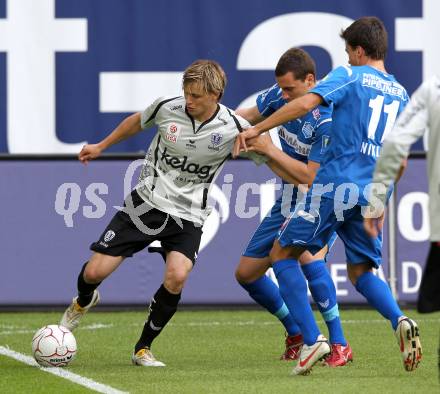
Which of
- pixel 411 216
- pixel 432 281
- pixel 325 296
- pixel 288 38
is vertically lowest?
pixel 325 296

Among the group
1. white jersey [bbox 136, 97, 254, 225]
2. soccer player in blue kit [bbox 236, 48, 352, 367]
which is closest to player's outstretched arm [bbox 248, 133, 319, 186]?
soccer player in blue kit [bbox 236, 48, 352, 367]

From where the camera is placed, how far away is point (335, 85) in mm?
6844

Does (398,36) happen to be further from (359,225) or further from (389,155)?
(389,155)

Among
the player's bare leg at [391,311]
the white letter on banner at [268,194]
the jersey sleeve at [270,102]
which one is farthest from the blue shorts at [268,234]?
the white letter on banner at [268,194]

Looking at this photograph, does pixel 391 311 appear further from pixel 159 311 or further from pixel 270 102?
pixel 270 102

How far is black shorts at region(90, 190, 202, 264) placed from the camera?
25.2 feet

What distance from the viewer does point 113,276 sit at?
1117 centimetres

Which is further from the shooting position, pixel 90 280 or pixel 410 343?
pixel 90 280

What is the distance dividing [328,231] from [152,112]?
1450 mm

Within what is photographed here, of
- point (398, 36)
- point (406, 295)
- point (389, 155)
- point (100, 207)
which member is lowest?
point (406, 295)

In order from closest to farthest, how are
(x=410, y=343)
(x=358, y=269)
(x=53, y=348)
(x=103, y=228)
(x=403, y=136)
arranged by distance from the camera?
(x=403, y=136)
(x=410, y=343)
(x=358, y=269)
(x=53, y=348)
(x=103, y=228)

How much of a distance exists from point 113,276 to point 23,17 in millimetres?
2728

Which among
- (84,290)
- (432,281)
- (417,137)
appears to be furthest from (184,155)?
(432,281)

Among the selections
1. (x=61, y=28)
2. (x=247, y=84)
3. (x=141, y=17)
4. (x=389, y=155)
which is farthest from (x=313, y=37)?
(x=389, y=155)
